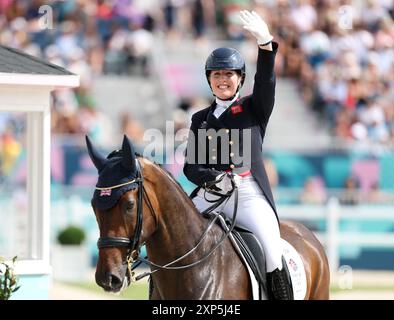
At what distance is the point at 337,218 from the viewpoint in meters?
19.6

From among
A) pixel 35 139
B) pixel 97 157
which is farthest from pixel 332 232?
pixel 97 157

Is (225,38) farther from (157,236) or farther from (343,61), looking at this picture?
(157,236)

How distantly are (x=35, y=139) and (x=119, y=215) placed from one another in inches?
176

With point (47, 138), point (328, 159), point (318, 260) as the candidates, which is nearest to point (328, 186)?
point (328, 159)

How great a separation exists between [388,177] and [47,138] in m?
10.1

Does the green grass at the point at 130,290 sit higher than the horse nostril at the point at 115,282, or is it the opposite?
the horse nostril at the point at 115,282

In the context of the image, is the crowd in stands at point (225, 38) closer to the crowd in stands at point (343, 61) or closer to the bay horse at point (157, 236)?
the crowd in stands at point (343, 61)

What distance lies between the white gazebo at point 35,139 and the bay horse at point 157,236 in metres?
Result: 3.53

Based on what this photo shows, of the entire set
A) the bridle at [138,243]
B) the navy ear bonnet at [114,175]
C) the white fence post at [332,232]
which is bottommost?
the white fence post at [332,232]

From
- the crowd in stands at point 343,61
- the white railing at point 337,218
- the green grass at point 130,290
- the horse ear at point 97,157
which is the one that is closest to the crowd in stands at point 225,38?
the crowd in stands at point 343,61

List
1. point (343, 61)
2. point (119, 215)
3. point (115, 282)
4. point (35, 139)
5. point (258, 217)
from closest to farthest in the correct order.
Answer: point (115, 282), point (119, 215), point (258, 217), point (35, 139), point (343, 61)

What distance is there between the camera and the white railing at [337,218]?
19.4 metres

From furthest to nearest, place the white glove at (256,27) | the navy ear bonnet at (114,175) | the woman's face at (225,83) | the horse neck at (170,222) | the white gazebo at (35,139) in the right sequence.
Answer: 1. the white gazebo at (35,139)
2. the woman's face at (225,83)
3. the white glove at (256,27)
4. the horse neck at (170,222)
5. the navy ear bonnet at (114,175)

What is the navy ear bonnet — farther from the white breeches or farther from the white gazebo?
the white gazebo
